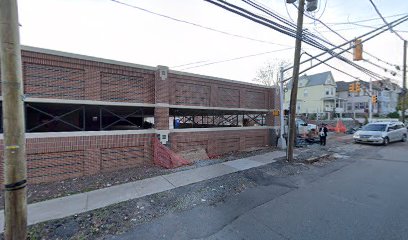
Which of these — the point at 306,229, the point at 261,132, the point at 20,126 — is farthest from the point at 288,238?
the point at 261,132

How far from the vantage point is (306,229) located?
4.11m

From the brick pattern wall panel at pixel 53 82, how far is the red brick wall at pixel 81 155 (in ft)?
5.35

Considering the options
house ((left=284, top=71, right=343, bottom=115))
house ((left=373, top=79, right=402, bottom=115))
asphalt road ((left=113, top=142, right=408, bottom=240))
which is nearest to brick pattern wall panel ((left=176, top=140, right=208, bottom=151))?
asphalt road ((left=113, top=142, right=408, bottom=240))

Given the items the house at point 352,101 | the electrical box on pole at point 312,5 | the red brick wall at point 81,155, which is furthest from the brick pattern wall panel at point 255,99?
the house at point 352,101

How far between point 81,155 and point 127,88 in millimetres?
3298

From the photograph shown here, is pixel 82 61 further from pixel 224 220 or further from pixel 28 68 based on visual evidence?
pixel 224 220

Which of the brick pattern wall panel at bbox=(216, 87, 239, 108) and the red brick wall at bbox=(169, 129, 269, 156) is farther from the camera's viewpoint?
the brick pattern wall panel at bbox=(216, 87, 239, 108)

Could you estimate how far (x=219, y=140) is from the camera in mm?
12445

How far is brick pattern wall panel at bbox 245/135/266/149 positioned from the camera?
14.0 meters

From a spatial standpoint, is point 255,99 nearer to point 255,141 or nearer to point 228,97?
point 228,97

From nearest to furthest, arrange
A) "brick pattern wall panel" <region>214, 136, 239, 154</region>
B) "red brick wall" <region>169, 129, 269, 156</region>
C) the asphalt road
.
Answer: the asphalt road < "red brick wall" <region>169, 129, 269, 156</region> < "brick pattern wall panel" <region>214, 136, 239, 154</region>

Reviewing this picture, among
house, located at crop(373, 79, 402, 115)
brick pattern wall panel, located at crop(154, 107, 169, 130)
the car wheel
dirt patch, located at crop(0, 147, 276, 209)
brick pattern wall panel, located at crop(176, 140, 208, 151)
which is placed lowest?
dirt patch, located at crop(0, 147, 276, 209)

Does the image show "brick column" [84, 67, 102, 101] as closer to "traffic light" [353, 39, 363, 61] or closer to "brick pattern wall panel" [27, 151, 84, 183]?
"brick pattern wall panel" [27, 151, 84, 183]

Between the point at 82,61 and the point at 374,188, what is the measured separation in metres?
11.2
